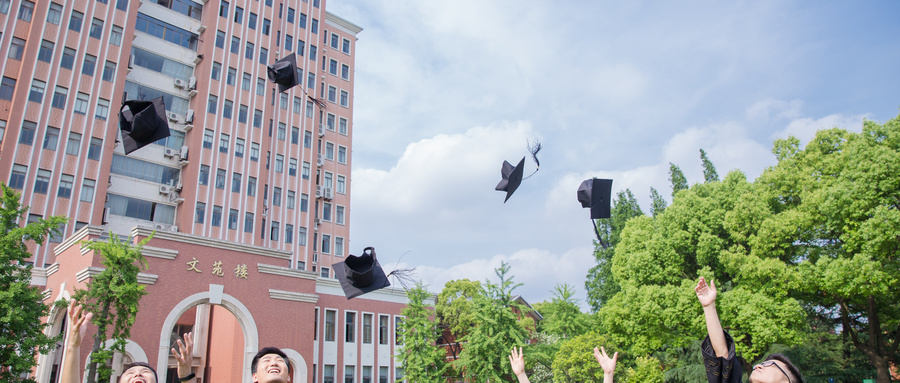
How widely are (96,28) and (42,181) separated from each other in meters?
6.33

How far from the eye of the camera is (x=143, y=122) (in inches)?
383

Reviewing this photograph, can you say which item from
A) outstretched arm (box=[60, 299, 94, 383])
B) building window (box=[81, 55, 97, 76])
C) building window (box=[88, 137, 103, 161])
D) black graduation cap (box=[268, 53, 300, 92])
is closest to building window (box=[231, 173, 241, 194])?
building window (box=[88, 137, 103, 161])

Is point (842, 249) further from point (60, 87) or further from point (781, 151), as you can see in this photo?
Result: point (60, 87)

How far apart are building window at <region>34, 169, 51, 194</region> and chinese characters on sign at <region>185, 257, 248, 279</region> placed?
7.48 meters

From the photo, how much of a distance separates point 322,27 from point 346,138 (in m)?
6.37

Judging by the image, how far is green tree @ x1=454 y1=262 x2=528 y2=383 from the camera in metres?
16.0

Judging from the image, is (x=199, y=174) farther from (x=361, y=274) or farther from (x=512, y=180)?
(x=512, y=180)

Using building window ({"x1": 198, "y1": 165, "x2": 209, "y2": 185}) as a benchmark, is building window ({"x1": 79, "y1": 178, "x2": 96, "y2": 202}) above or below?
below

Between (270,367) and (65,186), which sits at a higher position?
(65,186)

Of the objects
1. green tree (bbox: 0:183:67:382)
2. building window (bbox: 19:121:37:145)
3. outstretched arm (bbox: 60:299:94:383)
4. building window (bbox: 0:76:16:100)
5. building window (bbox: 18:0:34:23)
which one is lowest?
outstretched arm (bbox: 60:299:94:383)

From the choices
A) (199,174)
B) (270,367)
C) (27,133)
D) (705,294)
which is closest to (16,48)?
(27,133)

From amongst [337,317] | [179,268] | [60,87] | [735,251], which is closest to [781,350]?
[735,251]

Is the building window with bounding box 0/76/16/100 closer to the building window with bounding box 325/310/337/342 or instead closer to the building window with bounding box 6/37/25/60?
the building window with bounding box 6/37/25/60

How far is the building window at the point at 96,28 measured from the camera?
69.5 feet
